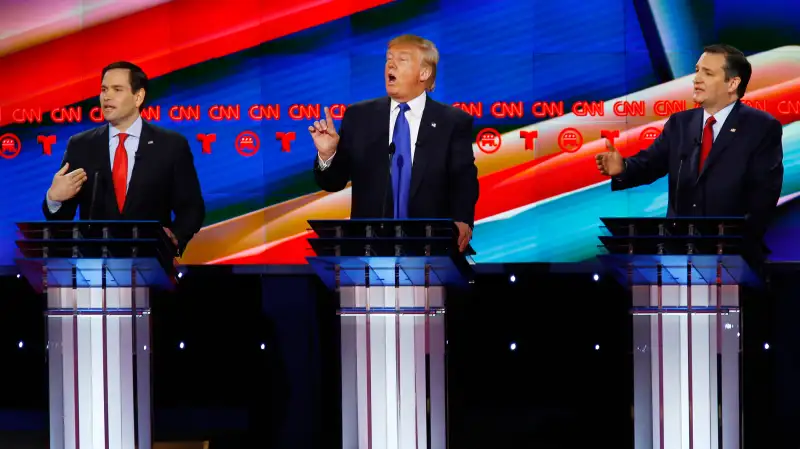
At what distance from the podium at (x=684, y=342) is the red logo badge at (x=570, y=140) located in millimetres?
3216

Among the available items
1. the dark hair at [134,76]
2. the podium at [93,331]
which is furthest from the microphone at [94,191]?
the podium at [93,331]

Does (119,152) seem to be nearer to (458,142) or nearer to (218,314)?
(218,314)

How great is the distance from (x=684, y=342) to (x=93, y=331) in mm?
2069

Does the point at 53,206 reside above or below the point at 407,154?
below

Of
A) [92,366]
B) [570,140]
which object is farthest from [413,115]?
[570,140]

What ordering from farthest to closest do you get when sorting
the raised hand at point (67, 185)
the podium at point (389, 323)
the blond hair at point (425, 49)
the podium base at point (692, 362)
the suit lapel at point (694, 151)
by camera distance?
the suit lapel at point (694, 151) → the blond hair at point (425, 49) → the raised hand at point (67, 185) → the podium base at point (692, 362) → the podium at point (389, 323)

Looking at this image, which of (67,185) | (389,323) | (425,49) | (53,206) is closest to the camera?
(389,323)

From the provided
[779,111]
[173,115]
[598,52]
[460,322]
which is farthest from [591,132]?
[460,322]

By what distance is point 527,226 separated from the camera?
7.59 metres

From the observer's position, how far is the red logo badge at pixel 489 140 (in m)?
7.54

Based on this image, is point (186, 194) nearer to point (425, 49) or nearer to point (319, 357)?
point (319, 357)

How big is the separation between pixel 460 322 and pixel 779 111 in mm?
3551

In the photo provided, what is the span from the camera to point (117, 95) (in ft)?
16.3

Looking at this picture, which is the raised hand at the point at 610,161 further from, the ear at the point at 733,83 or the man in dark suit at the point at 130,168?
the man in dark suit at the point at 130,168
